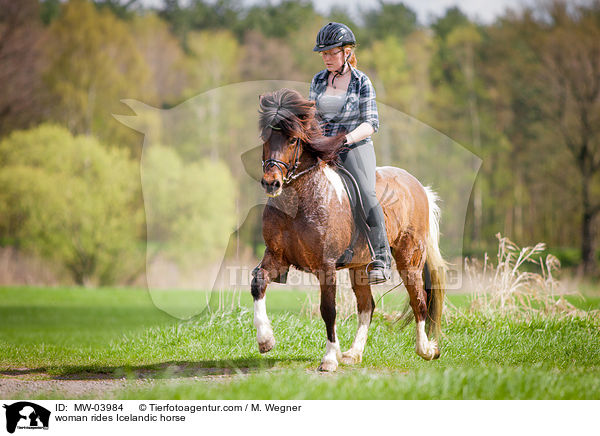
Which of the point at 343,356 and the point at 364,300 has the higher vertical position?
the point at 364,300

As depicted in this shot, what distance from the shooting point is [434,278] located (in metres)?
6.37

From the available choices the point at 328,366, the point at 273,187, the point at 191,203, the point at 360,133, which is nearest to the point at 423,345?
the point at 328,366

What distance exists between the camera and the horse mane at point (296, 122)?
4703 millimetres

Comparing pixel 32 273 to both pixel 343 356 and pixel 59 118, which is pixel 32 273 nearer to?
pixel 59 118

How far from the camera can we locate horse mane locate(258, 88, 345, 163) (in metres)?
4.70

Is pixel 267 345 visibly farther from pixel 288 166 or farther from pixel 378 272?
pixel 288 166

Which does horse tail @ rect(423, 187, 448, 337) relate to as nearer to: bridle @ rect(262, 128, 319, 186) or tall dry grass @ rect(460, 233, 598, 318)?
tall dry grass @ rect(460, 233, 598, 318)

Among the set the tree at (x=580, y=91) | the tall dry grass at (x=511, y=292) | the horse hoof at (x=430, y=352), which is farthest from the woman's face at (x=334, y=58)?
the tree at (x=580, y=91)

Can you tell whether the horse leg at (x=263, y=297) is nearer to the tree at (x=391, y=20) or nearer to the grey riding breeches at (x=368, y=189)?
the grey riding breeches at (x=368, y=189)

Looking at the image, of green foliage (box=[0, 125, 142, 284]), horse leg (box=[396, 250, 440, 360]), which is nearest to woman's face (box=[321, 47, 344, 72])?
horse leg (box=[396, 250, 440, 360])

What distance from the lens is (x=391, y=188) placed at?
593 centimetres

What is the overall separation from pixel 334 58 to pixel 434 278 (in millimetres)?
2608
